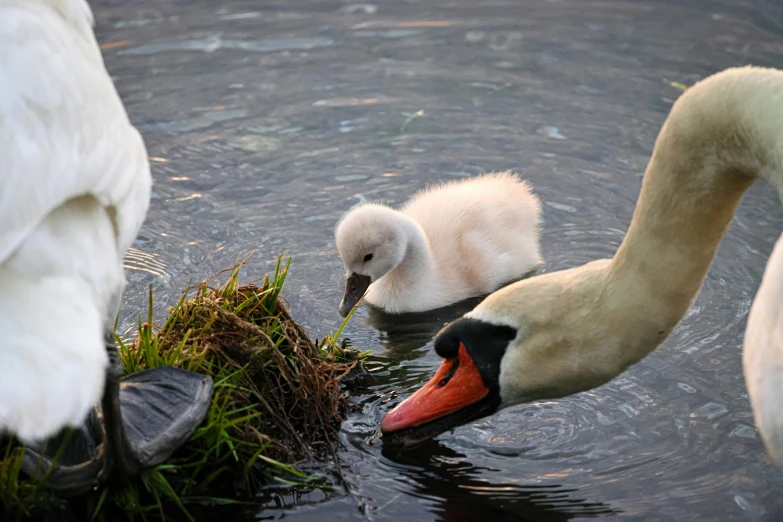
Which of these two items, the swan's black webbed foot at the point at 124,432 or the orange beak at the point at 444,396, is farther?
the orange beak at the point at 444,396

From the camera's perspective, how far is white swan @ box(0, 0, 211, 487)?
2.77m

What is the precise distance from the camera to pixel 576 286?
3.88 meters

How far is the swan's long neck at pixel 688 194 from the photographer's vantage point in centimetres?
355

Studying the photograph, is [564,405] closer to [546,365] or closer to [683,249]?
[546,365]

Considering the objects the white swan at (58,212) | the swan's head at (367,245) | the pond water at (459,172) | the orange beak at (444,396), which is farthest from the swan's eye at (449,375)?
the swan's head at (367,245)

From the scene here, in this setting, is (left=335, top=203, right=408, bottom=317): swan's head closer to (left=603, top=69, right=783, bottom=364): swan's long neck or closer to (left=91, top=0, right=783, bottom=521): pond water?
(left=91, top=0, right=783, bottom=521): pond water

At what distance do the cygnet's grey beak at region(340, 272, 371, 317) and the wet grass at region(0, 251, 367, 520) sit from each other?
89 centimetres

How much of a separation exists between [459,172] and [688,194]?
3.44 metres

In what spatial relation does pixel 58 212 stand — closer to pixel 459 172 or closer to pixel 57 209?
pixel 57 209

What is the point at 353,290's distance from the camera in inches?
232

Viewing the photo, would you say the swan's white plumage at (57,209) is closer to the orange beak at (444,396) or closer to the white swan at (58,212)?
the white swan at (58,212)

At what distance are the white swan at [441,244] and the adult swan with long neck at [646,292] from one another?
1806 mm

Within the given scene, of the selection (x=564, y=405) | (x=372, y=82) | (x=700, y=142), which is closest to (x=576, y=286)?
(x=700, y=142)

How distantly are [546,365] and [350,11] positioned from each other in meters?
5.84
